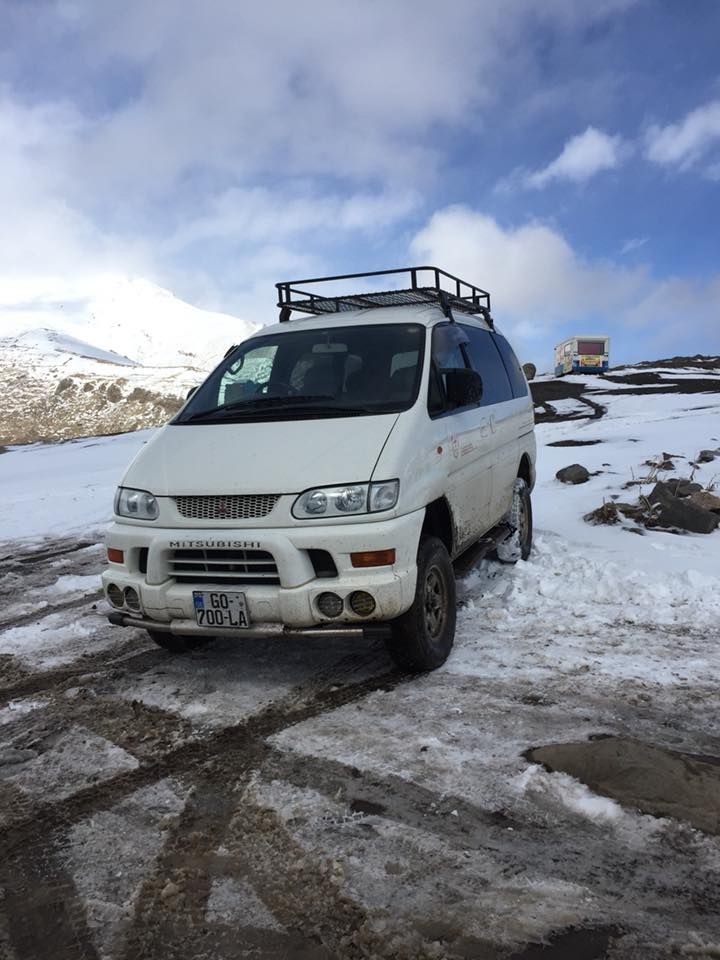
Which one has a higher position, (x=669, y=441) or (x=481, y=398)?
(x=481, y=398)

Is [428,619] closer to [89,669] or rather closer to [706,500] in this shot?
[89,669]

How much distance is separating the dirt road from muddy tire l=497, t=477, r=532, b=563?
1.76 meters

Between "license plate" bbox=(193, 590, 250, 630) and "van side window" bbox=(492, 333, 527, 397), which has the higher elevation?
"van side window" bbox=(492, 333, 527, 397)

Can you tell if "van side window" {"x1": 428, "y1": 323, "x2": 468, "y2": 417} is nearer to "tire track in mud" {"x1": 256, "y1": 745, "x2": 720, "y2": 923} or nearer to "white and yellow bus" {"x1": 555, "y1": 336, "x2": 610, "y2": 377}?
"tire track in mud" {"x1": 256, "y1": 745, "x2": 720, "y2": 923}

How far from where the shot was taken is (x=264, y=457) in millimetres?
Answer: 3930

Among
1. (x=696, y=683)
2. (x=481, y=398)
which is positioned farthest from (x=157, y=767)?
(x=481, y=398)

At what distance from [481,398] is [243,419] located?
1.90 metres

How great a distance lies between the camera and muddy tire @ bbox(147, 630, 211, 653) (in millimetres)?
4605

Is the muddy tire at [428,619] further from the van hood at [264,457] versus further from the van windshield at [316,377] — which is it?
the van windshield at [316,377]

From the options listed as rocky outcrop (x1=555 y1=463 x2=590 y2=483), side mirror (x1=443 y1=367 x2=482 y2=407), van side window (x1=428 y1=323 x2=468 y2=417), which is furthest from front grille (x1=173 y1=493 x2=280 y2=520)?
rocky outcrop (x1=555 y1=463 x2=590 y2=483)

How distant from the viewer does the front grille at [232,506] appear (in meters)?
3.74

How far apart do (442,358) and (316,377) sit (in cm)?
88

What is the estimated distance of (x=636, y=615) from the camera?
5016mm

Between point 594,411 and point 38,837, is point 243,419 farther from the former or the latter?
point 594,411
